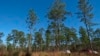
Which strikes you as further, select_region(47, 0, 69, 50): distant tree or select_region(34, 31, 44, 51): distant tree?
select_region(34, 31, 44, 51): distant tree

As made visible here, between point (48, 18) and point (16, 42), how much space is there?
95.6ft

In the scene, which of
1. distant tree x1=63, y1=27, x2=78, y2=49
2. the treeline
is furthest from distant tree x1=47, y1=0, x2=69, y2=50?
distant tree x1=63, y1=27, x2=78, y2=49

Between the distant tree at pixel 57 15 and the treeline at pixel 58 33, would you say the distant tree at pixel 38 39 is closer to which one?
the treeline at pixel 58 33

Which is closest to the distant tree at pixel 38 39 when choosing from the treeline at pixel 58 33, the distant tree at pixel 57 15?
the treeline at pixel 58 33

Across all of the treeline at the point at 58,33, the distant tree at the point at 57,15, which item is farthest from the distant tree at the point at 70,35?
the distant tree at the point at 57,15

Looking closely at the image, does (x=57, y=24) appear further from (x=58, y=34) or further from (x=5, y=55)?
(x=5, y=55)

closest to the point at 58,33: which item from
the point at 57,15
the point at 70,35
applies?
the point at 57,15

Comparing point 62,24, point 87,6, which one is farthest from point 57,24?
point 87,6

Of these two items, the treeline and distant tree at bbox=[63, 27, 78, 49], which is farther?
distant tree at bbox=[63, 27, 78, 49]

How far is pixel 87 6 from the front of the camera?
100ft

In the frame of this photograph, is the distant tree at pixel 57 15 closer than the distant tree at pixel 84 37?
Yes

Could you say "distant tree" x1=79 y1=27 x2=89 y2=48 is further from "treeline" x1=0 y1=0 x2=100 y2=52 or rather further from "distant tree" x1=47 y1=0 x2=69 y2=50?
"distant tree" x1=47 y1=0 x2=69 y2=50

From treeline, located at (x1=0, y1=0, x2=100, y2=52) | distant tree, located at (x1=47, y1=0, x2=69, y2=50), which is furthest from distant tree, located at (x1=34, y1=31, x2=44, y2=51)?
distant tree, located at (x1=47, y1=0, x2=69, y2=50)

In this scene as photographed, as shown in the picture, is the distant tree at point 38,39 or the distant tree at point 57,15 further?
the distant tree at point 38,39
